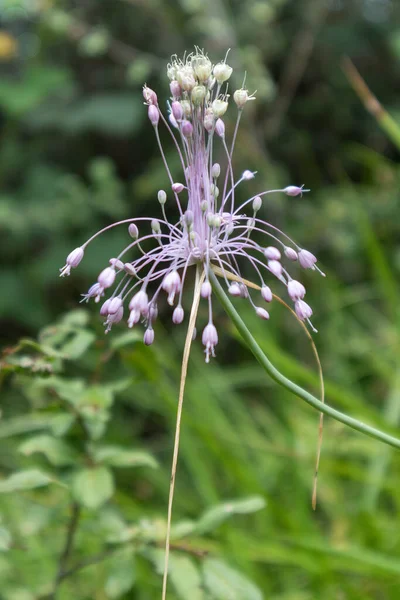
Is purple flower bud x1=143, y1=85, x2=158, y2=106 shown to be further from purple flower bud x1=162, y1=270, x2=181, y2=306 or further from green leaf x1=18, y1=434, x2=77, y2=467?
green leaf x1=18, y1=434, x2=77, y2=467

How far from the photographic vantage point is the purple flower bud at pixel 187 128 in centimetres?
72

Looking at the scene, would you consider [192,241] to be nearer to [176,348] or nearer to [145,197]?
[176,348]

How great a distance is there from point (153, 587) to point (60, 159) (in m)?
2.39

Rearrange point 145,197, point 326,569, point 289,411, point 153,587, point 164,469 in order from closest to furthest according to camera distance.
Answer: point 326,569
point 153,587
point 289,411
point 164,469
point 145,197

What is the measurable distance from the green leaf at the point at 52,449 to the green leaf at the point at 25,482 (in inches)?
1.4

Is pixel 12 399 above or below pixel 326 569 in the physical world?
above

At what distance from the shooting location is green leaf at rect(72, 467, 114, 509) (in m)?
0.91

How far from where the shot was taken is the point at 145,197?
3.05 meters

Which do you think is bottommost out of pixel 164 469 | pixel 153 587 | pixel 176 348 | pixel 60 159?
pixel 153 587

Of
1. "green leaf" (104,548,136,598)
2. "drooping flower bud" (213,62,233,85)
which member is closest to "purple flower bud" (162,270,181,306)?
"drooping flower bud" (213,62,233,85)

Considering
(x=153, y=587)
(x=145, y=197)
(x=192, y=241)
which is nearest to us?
(x=192, y=241)

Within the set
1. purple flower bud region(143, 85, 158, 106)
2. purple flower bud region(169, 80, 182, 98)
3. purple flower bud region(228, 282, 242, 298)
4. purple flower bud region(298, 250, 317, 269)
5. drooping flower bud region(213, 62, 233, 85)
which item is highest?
drooping flower bud region(213, 62, 233, 85)

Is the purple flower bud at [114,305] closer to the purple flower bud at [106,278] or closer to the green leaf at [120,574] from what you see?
the purple flower bud at [106,278]

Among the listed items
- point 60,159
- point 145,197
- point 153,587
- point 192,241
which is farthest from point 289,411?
point 60,159
